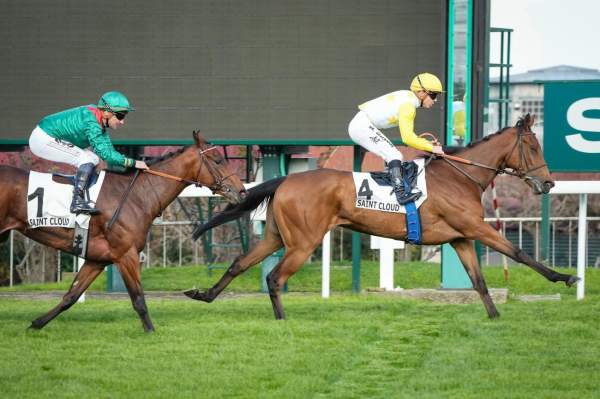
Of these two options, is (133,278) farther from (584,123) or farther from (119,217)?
(584,123)

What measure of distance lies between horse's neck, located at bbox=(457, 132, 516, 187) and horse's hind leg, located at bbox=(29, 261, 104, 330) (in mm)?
3012

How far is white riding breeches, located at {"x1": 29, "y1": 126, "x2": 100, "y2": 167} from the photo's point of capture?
928cm

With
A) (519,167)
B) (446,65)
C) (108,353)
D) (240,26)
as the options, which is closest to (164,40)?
(240,26)

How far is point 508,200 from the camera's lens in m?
29.8

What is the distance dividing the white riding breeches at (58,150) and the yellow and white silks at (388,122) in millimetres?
2075

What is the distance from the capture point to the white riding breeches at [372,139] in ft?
32.1

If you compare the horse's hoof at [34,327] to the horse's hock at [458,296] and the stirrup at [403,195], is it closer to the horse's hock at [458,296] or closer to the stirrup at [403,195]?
the stirrup at [403,195]

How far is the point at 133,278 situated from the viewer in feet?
30.0

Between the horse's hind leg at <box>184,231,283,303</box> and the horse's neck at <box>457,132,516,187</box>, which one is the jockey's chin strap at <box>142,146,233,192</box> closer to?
the horse's hind leg at <box>184,231,283,303</box>

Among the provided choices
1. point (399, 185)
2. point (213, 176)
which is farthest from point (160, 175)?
point (399, 185)

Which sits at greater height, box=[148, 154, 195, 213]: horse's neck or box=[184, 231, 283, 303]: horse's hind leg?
box=[148, 154, 195, 213]: horse's neck

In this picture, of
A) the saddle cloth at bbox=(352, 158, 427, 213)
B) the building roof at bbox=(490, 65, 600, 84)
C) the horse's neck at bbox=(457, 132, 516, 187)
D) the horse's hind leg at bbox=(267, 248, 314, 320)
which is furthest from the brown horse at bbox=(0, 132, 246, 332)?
the building roof at bbox=(490, 65, 600, 84)

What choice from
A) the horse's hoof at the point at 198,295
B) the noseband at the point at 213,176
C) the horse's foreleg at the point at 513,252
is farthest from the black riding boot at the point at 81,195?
the horse's foreleg at the point at 513,252

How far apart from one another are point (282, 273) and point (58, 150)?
6.27 ft
